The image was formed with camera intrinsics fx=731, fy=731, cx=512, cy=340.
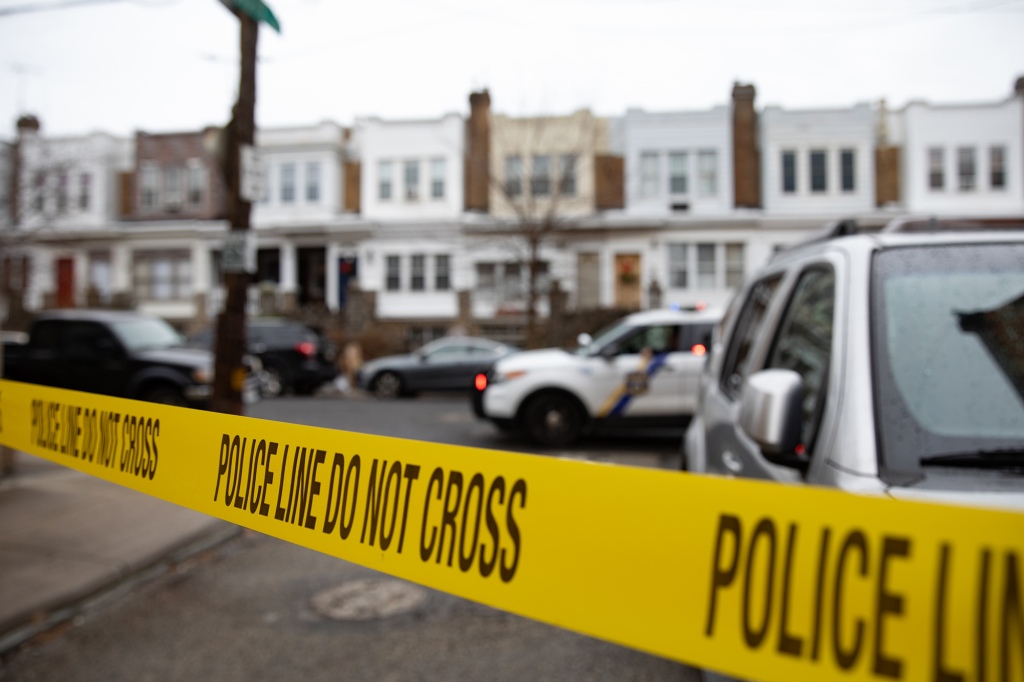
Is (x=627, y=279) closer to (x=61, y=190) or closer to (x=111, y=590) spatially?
(x=61, y=190)

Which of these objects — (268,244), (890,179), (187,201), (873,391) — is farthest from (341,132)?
(873,391)

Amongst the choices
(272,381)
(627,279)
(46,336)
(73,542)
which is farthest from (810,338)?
(627,279)

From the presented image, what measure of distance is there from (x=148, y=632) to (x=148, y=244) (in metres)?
31.2

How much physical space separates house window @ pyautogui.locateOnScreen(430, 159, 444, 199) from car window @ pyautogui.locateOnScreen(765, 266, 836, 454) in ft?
87.6

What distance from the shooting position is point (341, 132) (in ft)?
100

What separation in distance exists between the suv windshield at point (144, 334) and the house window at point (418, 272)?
16.6m

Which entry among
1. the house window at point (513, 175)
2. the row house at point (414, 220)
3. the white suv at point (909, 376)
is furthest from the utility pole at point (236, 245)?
the row house at point (414, 220)

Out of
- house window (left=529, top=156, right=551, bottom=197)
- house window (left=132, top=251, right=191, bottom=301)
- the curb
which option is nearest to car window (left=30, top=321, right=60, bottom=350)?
the curb

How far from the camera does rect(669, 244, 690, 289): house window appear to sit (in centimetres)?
2766

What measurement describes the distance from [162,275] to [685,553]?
112 feet

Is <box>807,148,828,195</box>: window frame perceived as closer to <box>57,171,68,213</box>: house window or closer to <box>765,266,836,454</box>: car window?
<box>57,171,68,213</box>: house window

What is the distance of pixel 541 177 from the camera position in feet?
81.6

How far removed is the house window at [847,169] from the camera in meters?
27.1

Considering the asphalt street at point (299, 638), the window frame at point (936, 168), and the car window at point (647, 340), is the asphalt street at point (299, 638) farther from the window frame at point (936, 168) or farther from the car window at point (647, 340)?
the window frame at point (936, 168)
